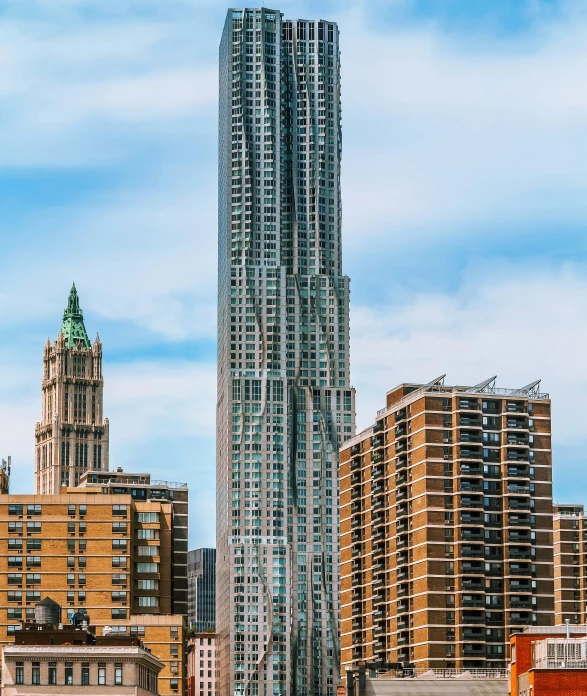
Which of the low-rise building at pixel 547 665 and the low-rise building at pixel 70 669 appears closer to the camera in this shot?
the low-rise building at pixel 547 665

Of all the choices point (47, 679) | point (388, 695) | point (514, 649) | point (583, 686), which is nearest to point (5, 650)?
point (47, 679)

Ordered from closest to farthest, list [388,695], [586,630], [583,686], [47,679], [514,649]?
[583,686]
[514,649]
[586,630]
[47,679]
[388,695]

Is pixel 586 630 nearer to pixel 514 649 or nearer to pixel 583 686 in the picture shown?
pixel 514 649

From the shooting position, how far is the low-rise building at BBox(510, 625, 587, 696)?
137 meters

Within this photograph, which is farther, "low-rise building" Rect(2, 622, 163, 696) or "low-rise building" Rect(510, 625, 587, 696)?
"low-rise building" Rect(2, 622, 163, 696)

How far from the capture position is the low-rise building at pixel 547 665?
13738 cm

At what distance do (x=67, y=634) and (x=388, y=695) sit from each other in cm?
4069

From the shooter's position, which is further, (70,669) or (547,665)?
(70,669)

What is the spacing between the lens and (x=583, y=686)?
13688cm

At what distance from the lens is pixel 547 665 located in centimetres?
14300

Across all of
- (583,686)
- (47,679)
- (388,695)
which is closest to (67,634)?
(47,679)

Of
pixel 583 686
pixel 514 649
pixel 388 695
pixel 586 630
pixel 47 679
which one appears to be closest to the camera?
pixel 583 686

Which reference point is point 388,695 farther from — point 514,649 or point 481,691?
point 514,649

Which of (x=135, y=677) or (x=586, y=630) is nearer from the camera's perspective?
(x=586, y=630)
